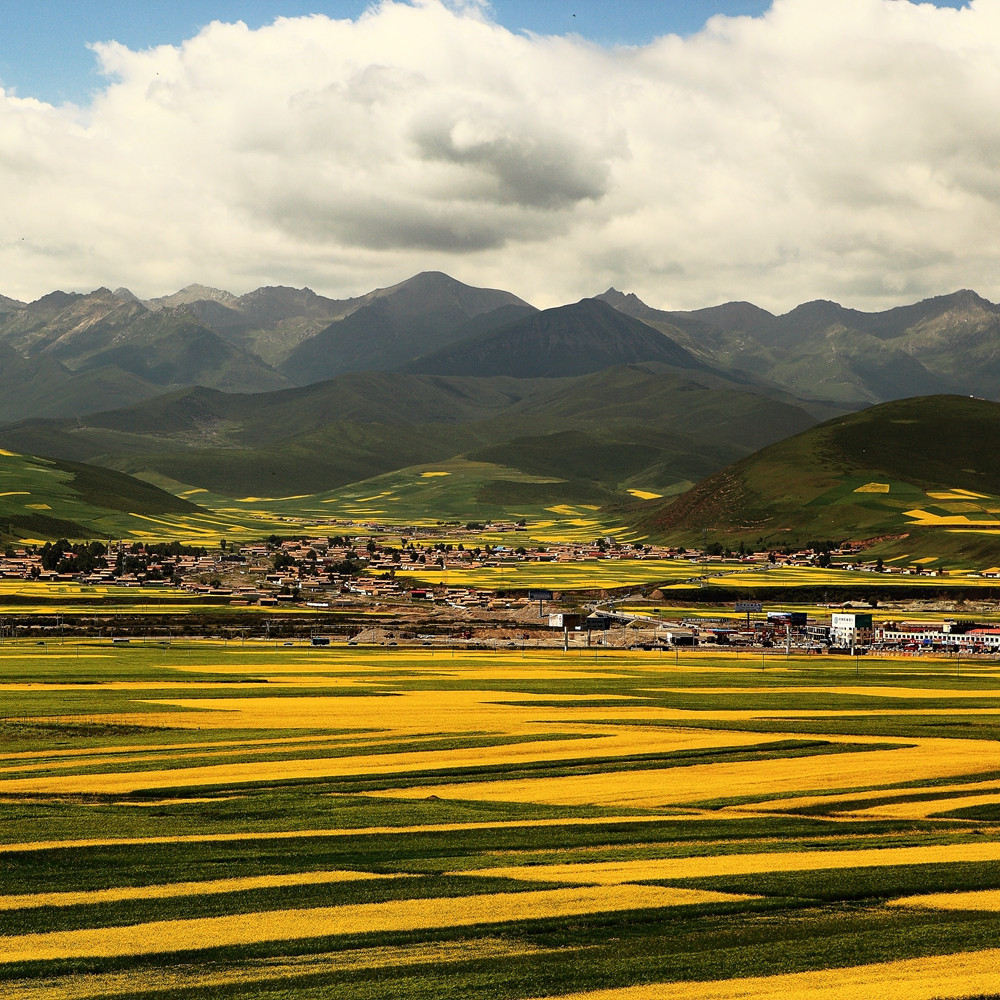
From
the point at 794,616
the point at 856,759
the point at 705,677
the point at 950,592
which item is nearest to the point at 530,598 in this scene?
the point at 794,616

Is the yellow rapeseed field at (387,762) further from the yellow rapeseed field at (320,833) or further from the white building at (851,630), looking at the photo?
the white building at (851,630)

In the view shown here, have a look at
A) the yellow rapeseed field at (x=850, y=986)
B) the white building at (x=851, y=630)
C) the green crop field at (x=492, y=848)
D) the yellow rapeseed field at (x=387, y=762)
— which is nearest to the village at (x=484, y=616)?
the white building at (x=851, y=630)

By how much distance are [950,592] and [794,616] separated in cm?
4137

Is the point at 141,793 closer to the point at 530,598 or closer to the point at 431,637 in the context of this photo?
the point at 431,637

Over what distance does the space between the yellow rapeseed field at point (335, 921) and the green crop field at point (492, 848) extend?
9cm

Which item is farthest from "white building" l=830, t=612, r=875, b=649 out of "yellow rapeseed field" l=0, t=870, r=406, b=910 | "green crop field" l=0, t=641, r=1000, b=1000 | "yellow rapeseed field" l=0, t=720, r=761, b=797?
"yellow rapeseed field" l=0, t=870, r=406, b=910

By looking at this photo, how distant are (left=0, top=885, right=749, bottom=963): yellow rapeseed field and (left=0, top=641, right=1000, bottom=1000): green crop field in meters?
0.09

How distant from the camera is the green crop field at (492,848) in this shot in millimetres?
25453

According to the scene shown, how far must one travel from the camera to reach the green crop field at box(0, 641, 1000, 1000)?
25.5 metres

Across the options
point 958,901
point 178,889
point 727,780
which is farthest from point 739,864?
point 178,889

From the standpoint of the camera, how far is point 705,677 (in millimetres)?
86562

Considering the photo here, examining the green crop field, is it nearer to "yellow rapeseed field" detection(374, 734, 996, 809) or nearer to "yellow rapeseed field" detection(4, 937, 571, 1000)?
"yellow rapeseed field" detection(4, 937, 571, 1000)

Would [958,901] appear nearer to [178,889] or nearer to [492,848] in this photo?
[492,848]

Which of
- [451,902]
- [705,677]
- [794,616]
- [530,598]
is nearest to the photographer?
[451,902]
